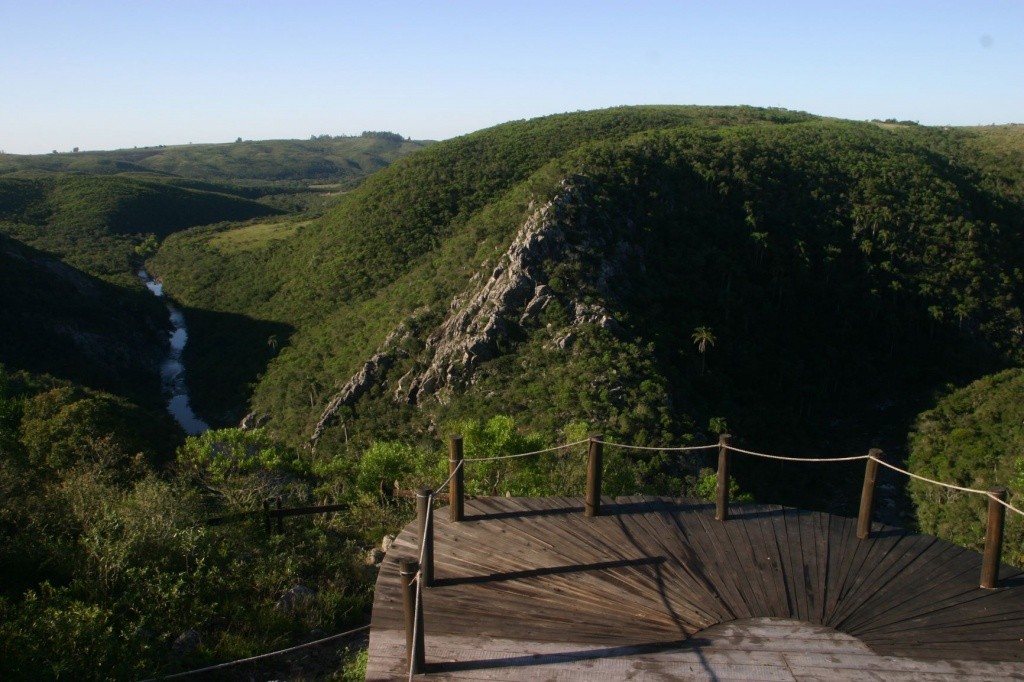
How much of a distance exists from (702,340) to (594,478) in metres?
32.7

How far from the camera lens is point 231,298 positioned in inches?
2431

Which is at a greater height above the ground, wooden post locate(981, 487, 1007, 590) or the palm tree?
wooden post locate(981, 487, 1007, 590)

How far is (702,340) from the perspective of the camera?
127 ft

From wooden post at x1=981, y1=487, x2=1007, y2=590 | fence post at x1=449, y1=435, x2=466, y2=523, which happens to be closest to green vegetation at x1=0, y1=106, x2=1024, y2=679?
fence post at x1=449, y1=435, x2=466, y2=523

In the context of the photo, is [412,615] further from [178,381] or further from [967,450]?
[178,381]

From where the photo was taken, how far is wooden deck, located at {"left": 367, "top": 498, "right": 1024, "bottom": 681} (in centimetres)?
519

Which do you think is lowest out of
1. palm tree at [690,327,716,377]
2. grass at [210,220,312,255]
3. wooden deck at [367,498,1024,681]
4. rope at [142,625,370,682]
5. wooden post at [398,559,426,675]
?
palm tree at [690,327,716,377]

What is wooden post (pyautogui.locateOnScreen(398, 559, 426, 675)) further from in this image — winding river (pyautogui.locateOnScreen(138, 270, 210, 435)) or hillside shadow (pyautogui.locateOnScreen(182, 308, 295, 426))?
hillside shadow (pyautogui.locateOnScreen(182, 308, 295, 426))

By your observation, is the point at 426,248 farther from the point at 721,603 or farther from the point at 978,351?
the point at 721,603

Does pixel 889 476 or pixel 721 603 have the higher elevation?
pixel 721 603

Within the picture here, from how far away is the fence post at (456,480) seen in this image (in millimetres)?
7328

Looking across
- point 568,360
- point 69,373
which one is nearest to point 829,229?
point 568,360

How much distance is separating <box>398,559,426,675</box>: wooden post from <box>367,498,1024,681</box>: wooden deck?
0.17 metres

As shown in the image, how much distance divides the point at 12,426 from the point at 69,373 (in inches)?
973
